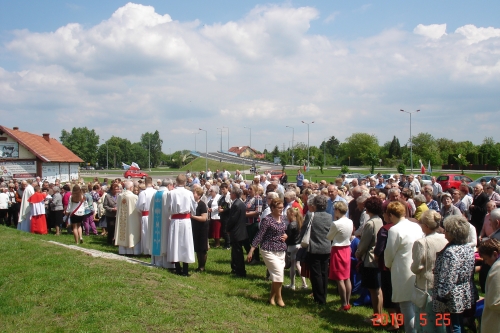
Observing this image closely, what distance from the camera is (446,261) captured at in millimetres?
4637

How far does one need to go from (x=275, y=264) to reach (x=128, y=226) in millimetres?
5425

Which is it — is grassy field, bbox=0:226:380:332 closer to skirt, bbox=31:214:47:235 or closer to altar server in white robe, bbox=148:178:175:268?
altar server in white robe, bbox=148:178:175:268

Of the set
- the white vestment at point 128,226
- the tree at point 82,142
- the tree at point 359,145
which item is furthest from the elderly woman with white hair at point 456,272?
the tree at point 359,145

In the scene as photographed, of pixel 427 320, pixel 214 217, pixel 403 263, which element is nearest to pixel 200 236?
pixel 214 217

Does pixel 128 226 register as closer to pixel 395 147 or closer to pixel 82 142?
pixel 82 142

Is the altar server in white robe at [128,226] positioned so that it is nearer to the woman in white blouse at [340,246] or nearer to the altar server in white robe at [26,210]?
the altar server in white robe at [26,210]

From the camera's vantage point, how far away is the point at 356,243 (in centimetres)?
789

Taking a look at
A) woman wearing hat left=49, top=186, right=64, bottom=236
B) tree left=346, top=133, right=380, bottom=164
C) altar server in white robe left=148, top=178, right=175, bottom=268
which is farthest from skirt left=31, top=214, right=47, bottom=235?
tree left=346, top=133, right=380, bottom=164

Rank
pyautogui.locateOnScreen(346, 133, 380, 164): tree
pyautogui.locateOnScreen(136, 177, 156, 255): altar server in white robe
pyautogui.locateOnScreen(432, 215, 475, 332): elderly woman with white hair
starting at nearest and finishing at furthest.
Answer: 1. pyautogui.locateOnScreen(432, 215, 475, 332): elderly woman with white hair
2. pyautogui.locateOnScreen(136, 177, 156, 255): altar server in white robe
3. pyautogui.locateOnScreen(346, 133, 380, 164): tree

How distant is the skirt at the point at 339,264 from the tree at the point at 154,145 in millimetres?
128934

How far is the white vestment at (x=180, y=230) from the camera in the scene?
27.6 feet

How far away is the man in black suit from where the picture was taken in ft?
29.5

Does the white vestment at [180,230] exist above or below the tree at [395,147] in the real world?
below

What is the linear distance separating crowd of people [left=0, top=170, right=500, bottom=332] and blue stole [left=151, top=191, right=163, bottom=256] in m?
0.02
